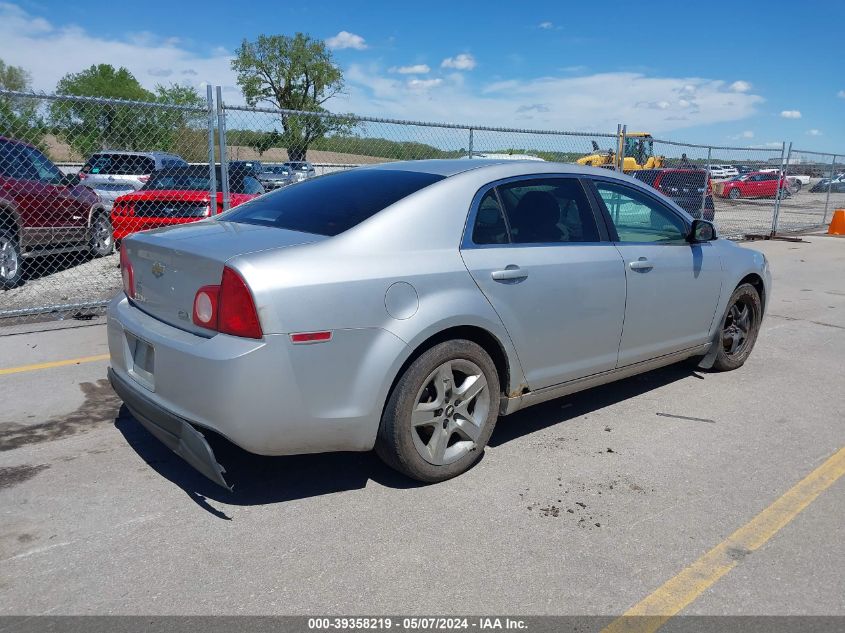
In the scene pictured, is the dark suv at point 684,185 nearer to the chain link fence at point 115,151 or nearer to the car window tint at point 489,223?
the chain link fence at point 115,151

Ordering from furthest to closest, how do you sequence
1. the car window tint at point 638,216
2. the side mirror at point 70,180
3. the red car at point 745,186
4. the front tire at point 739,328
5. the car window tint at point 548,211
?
the red car at point 745,186 → the side mirror at point 70,180 → the front tire at point 739,328 → the car window tint at point 638,216 → the car window tint at point 548,211

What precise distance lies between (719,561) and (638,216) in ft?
8.11

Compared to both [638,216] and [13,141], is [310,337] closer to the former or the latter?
[638,216]

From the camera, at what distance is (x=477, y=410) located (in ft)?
12.2

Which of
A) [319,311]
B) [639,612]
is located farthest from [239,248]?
[639,612]

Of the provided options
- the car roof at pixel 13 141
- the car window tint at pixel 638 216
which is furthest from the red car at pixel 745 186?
the car roof at pixel 13 141

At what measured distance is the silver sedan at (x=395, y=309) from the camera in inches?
117

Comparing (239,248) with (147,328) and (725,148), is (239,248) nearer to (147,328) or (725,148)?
(147,328)

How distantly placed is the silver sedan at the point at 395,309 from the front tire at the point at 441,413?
1cm

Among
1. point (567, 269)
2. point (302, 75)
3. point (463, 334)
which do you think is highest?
point (302, 75)

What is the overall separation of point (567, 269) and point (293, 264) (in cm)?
169

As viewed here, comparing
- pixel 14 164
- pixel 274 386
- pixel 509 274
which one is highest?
pixel 14 164

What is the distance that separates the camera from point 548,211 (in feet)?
13.5

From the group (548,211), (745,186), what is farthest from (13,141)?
(745,186)
